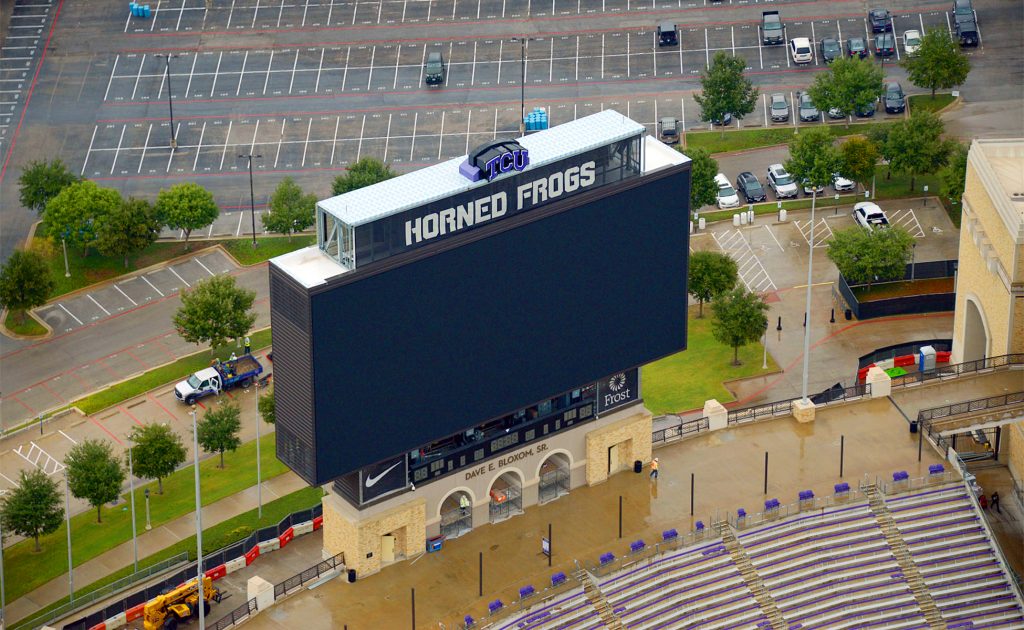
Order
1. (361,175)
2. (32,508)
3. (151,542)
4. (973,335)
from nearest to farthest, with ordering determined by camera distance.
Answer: (32,508) < (151,542) < (973,335) < (361,175)

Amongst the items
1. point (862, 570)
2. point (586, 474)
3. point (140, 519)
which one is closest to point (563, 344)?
point (586, 474)

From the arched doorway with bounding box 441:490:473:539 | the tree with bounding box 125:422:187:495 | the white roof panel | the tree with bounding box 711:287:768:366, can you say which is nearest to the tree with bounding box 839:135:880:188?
the tree with bounding box 711:287:768:366

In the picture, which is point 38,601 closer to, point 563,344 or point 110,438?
point 110,438

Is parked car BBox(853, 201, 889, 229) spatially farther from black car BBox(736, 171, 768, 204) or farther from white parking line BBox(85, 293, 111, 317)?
white parking line BBox(85, 293, 111, 317)

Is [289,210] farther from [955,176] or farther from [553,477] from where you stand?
[955,176]

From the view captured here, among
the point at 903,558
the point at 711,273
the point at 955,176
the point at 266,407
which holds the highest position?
the point at 955,176

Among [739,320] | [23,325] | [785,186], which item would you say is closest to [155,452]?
[23,325]
